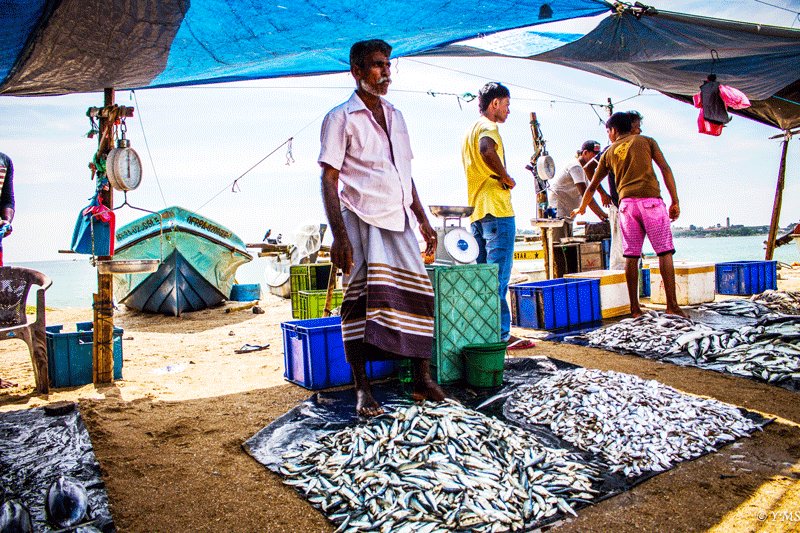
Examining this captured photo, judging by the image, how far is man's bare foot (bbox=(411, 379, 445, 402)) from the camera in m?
3.61

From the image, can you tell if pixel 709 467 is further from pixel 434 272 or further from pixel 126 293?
pixel 126 293

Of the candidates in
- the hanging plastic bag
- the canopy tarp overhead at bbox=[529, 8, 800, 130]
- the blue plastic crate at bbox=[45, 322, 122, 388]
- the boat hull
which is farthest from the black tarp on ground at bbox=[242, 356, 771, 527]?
the boat hull

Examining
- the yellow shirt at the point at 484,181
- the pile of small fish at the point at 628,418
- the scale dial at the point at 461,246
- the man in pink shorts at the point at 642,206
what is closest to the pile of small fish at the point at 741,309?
the man in pink shorts at the point at 642,206

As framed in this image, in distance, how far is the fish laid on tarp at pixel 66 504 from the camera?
224 centimetres

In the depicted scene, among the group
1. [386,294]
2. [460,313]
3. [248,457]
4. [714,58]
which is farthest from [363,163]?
[714,58]

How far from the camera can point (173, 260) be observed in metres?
11.0

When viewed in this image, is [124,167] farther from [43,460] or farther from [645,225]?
[645,225]

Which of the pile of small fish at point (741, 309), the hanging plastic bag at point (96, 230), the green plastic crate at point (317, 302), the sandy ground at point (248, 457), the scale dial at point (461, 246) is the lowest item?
the sandy ground at point (248, 457)

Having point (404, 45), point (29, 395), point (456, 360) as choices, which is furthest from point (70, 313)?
point (456, 360)

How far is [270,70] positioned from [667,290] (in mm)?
5648

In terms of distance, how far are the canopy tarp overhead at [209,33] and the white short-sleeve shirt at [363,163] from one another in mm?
1574

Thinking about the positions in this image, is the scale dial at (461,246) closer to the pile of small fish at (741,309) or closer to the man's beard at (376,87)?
the man's beard at (376,87)

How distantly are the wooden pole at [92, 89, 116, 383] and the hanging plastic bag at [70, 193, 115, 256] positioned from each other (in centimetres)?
10

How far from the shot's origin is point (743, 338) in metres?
5.16
